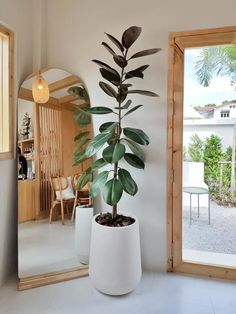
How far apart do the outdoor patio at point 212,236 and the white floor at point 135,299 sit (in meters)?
0.23

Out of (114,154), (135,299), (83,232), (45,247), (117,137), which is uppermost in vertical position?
(117,137)

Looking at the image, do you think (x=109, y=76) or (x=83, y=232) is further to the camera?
(x=83, y=232)

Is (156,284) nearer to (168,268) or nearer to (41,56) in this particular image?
(168,268)

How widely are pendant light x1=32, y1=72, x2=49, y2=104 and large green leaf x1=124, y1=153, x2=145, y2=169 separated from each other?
37.7 inches

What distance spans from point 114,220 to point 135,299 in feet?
2.02

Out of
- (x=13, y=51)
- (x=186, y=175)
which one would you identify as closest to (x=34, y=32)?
(x=13, y=51)

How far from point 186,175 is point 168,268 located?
0.88m

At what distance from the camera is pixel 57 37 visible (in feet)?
8.68

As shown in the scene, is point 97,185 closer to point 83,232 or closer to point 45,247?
point 83,232

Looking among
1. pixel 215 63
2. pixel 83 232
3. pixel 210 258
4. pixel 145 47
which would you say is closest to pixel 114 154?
pixel 83 232

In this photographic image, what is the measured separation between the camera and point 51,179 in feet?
8.27

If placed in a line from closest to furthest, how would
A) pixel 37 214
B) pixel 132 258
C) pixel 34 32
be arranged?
pixel 132 258 < pixel 37 214 < pixel 34 32

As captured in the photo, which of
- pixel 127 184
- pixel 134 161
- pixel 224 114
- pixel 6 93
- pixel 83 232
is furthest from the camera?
pixel 83 232

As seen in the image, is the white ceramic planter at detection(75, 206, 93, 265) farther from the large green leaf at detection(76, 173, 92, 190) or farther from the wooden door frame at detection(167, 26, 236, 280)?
the wooden door frame at detection(167, 26, 236, 280)
